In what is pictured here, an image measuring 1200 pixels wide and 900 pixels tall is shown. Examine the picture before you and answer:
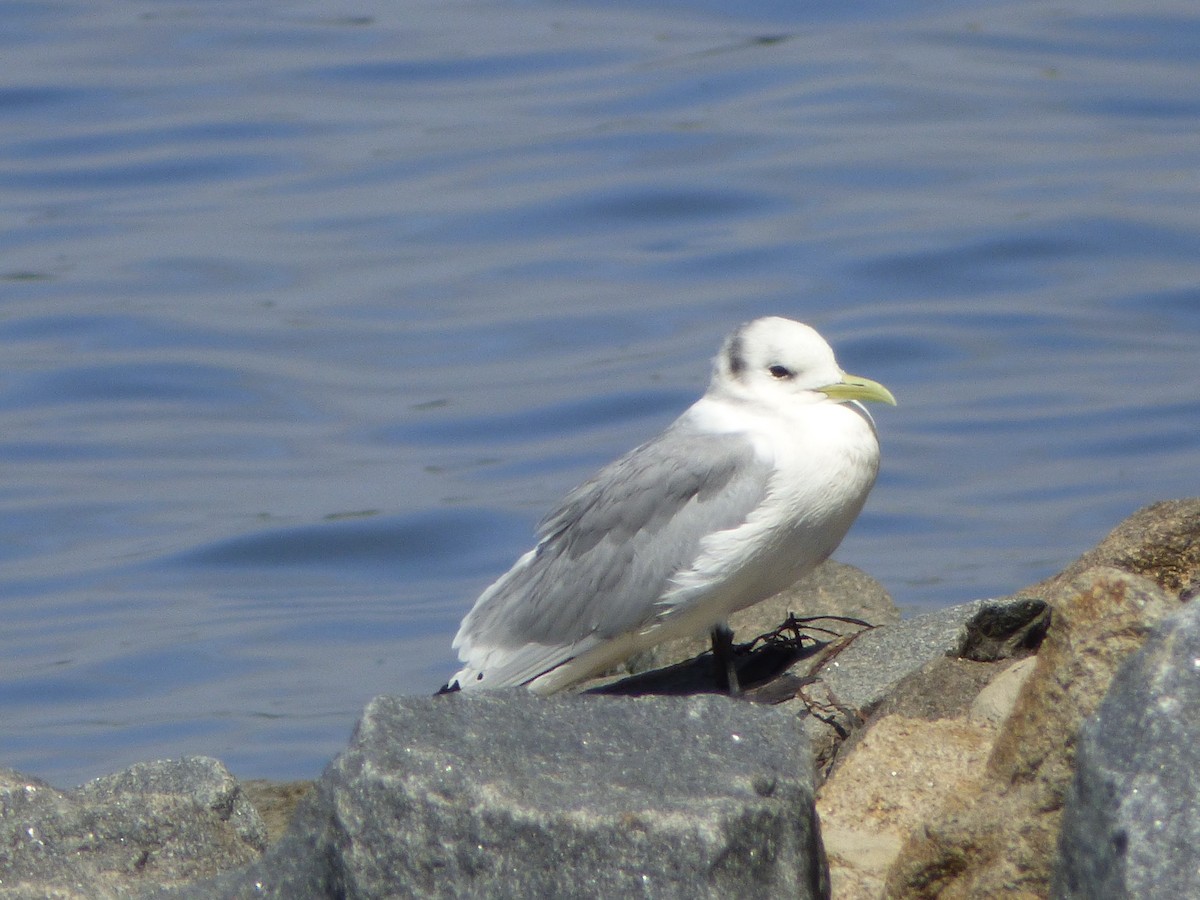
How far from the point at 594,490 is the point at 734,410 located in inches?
21.5

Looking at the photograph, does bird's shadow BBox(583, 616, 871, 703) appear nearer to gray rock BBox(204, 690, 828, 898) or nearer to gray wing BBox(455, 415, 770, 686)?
gray wing BBox(455, 415, 770, 686)

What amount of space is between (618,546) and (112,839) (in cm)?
245

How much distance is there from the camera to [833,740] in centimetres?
559

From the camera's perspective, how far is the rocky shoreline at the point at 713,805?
11.4 ft

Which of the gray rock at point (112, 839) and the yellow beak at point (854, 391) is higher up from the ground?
the yellow beak at point (854, 391)

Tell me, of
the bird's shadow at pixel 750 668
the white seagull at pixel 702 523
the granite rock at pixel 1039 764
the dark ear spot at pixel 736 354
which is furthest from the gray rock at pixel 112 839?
the dark ear spot at pixel 736 354

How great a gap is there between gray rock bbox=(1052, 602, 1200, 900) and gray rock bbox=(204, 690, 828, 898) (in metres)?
0.63

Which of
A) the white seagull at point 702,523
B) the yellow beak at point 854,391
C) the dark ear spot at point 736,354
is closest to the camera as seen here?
the white seagull at point 702,523

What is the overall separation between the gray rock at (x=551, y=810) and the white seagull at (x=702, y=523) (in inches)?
90.3

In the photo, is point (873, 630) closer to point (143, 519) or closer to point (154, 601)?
point (154, 601)

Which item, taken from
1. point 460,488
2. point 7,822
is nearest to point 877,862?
point 7,822

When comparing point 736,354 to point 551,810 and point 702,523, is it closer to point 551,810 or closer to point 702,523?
point 702,523

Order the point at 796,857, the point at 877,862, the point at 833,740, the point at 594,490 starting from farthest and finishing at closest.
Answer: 1. the point at 594,490
2. the point at 833,740
3. the point at 877,862
4. the point at 796,857

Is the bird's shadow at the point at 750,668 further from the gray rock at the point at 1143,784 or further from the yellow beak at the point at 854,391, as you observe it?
the gray rock at the point at 1143,784
